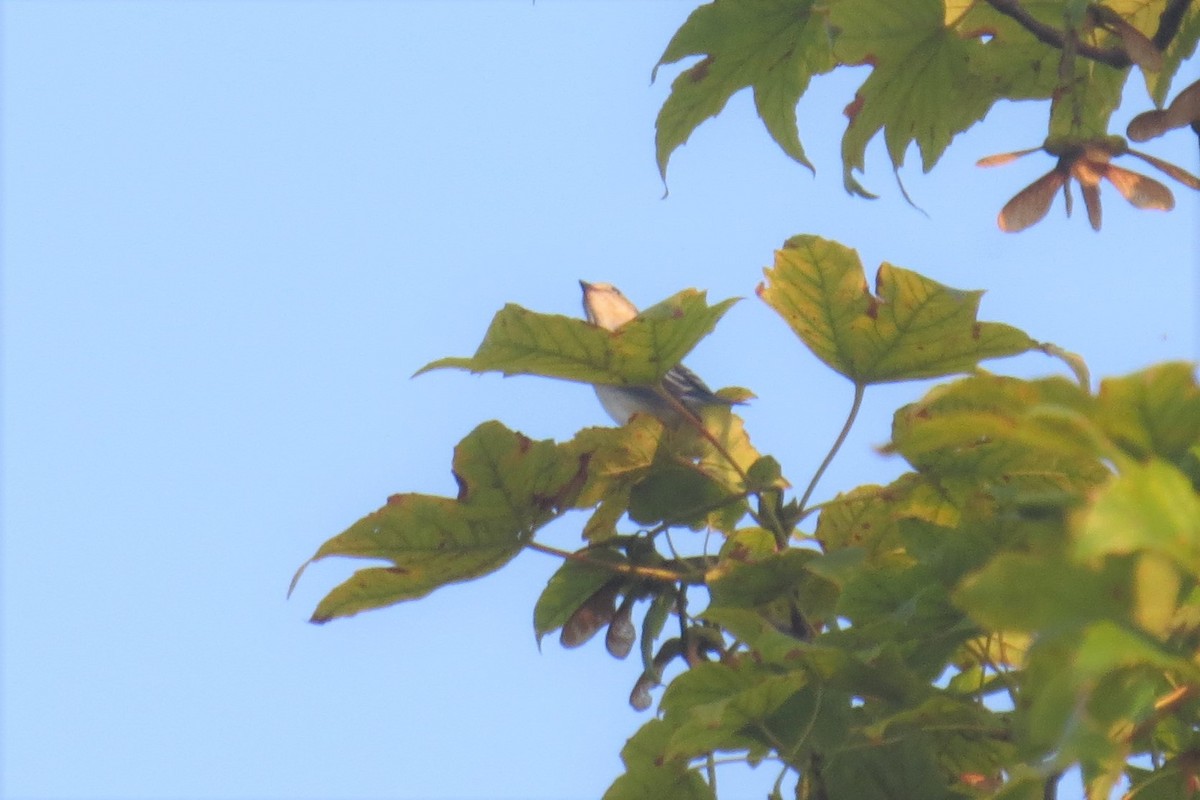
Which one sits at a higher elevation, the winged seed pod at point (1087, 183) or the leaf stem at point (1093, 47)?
the leaf stem at point (1093, 47)

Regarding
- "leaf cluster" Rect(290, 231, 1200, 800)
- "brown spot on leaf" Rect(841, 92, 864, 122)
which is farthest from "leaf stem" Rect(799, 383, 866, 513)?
"brown spot on leaf" Rect(841, 92, 864, 122)

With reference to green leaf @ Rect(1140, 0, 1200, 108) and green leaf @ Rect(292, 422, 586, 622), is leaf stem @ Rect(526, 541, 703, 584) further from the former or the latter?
green leaf @ Rect(1140, 0, 1200, 108)

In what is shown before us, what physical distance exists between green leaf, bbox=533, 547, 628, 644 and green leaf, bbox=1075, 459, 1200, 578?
116cm

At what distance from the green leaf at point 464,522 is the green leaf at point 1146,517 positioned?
1.09 m

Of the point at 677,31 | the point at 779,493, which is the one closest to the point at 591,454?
the point at 779,493

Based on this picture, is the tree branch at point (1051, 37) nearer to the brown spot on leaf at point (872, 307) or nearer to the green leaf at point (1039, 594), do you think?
the brown spot on leaf at point (872, 307)

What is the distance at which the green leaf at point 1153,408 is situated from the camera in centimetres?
116

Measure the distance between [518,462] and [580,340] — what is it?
19 cm

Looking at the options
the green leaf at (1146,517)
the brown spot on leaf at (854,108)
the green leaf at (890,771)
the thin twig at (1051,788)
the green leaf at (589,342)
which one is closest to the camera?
the green leaf at (1146,517)

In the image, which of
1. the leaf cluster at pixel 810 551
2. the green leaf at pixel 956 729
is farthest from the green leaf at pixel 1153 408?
the green leaf at pixel 956 729

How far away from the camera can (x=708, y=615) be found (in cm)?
181

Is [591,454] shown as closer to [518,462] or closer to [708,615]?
[518,462]

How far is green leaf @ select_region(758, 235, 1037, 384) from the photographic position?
1988mm

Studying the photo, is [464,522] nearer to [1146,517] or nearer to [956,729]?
[956,729]
